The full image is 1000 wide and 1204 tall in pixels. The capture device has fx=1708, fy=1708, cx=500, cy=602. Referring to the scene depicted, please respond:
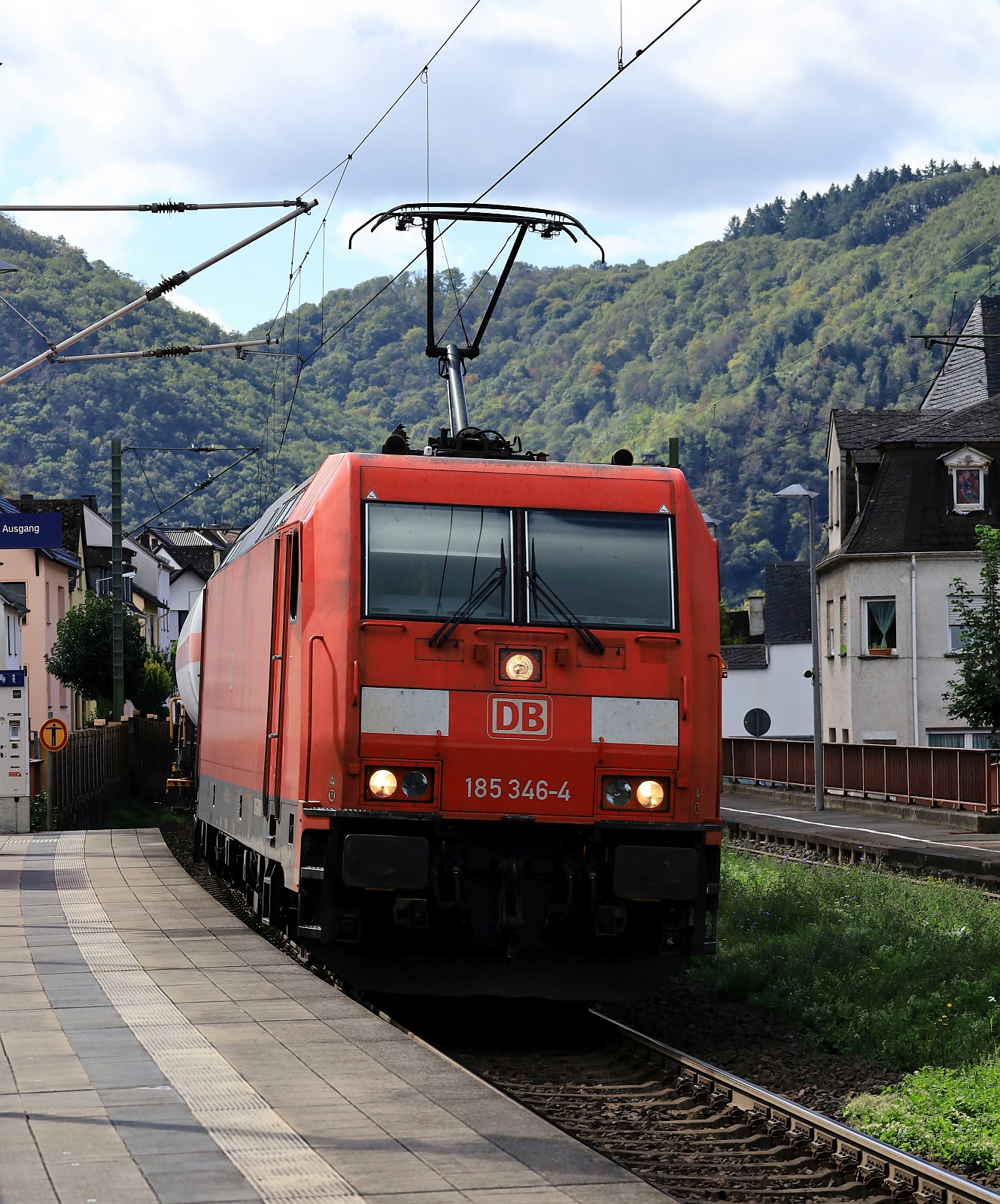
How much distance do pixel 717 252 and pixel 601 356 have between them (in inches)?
603

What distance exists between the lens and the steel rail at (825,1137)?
709 cm

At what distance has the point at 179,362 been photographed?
47.6 m

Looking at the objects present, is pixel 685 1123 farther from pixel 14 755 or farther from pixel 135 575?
pixel 135 575

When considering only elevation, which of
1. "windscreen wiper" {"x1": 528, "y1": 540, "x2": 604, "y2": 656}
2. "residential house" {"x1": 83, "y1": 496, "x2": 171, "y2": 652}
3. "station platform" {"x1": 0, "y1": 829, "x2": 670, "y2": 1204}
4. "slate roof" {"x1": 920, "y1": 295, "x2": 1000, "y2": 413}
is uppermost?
"slate roof" {"x1": 920, "y1": 295, "x2": 1000, "y2": 413}

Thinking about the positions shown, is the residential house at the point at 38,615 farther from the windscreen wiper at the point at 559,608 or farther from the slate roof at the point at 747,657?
the windscreen wiper at the point at 559,608

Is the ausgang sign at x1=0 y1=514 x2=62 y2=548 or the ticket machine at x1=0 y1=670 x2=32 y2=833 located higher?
the ausgang sign at x1=0 y1=514 x2=62 y2=548

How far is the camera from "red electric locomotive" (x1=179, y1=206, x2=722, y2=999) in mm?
10430

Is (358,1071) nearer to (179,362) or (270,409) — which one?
(270,409)

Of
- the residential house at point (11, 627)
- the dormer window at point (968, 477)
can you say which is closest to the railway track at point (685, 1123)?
the dormer window at point (968, 477)

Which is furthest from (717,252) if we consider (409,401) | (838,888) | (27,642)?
(838,888)

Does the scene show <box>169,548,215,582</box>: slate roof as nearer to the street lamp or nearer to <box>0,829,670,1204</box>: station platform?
the street lamp

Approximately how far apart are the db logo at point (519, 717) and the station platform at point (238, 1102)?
6.30 ft

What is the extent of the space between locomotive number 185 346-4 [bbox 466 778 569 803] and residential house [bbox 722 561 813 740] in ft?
201

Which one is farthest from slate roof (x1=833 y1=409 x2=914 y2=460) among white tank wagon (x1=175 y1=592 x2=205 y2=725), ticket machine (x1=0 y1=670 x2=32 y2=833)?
ticket machine (x1=0 y1=670 x2=32 y2=833)
